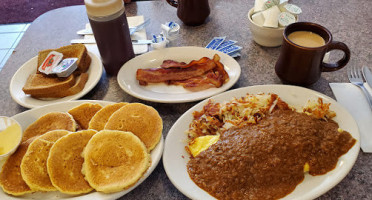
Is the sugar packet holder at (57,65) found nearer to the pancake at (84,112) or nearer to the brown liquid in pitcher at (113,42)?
the brown liquid in pitcher at (113,42)

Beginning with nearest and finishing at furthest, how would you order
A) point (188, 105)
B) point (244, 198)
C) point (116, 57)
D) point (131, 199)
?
1. point (244, 198)
2. point (131, 199)
3. point (188, 105)
4. point (116, 57)

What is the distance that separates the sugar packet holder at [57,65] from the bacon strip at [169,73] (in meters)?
0.36

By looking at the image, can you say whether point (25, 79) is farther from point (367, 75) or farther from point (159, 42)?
point (367, 75)

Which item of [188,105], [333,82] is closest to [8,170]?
[188,105]

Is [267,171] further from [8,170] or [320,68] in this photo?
[8,170]

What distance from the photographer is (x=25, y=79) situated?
159 cm

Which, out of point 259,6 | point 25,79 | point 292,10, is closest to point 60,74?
point 25,79

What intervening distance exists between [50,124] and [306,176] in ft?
3.57

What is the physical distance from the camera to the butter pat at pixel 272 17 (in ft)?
5.18

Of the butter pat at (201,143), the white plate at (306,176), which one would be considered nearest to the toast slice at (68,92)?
the white plate at (306,176)

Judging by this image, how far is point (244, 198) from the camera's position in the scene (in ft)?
3.24

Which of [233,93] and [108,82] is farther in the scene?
[108,82]

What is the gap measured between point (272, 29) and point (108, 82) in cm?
100

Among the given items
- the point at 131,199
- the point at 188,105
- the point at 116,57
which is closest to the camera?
the point at 131,199
